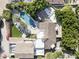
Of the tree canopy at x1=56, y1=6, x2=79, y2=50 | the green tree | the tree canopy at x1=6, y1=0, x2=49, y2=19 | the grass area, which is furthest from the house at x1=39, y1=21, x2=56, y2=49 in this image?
the green tree

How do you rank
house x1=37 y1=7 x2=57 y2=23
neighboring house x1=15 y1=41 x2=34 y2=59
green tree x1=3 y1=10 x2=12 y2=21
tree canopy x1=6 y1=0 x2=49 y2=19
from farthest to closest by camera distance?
house x1=37 y1=7 x2=57 y2=23 < green tree x1=3 y1=10 x2=12 y2=21 < tree canopy x1=6 y1=0 x2=49 y2=19 < neighboring house x1=15 y1=41 x2=34 y2=59

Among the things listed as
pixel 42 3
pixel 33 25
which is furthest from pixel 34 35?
pixel 42 3

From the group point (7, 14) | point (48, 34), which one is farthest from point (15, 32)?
point (48, 34)

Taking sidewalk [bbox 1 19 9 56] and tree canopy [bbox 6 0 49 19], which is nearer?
tree canopy [bbox 6 0 49 19]

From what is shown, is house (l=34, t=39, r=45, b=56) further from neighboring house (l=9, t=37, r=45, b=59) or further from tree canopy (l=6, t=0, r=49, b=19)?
tree canopy (l=6, t=0, r=49, b=19)

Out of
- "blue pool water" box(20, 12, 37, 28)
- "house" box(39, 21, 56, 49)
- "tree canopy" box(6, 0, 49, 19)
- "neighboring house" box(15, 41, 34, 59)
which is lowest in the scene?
"neighboring house" box(15, 41, 34, 59)

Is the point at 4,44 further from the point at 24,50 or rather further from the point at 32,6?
the point at 32,6

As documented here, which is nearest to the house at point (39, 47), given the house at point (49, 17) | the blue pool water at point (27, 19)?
the blue pool water at point (27, 19)

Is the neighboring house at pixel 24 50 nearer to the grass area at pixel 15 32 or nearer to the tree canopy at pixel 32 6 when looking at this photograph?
the grass area at pixel 15 32

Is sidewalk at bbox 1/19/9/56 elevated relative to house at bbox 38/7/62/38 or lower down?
lower down
